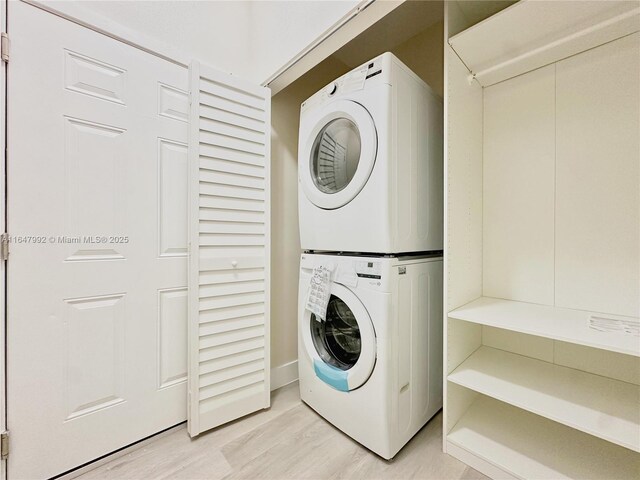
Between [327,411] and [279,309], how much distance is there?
2.29 feet

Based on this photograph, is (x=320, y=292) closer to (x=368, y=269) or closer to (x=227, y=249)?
(x=368, y=269)

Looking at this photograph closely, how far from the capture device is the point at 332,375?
139cm

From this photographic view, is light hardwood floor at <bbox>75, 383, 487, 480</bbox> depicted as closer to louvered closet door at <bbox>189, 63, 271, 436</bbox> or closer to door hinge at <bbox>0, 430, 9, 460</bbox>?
louvered closet door at <bbox>189, 63, 271, 436</bbox>

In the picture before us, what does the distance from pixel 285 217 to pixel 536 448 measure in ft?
5.76

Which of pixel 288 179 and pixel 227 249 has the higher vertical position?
pixel 288 179

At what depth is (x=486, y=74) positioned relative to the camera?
4.74ft

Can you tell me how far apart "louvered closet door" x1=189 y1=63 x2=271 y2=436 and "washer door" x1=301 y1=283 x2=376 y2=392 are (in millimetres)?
312

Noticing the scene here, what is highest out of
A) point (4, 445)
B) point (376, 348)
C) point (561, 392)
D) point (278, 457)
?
point (376, 348)

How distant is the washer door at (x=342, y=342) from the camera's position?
126 centimetres

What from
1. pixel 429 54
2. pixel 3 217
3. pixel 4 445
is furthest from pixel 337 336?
pixel 429 54

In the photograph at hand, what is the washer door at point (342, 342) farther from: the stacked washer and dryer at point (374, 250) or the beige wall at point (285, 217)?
the beige wall at point (285, 217)

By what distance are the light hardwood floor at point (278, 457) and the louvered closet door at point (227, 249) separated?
4.4 inches

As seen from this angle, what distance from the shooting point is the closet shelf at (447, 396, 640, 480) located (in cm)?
Result: 111

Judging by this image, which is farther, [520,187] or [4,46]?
[520,187]
